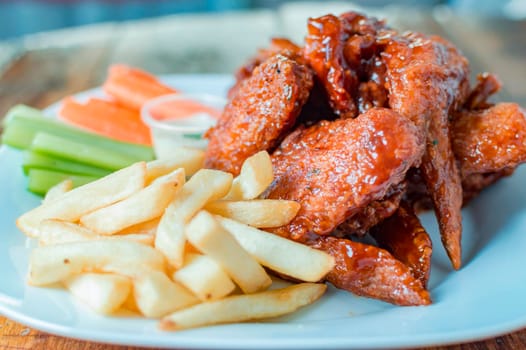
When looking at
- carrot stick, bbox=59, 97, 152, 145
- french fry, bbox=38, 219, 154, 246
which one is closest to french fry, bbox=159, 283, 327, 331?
french fry, bbox=38, 219, 154, 246

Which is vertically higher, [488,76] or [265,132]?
[488,76]

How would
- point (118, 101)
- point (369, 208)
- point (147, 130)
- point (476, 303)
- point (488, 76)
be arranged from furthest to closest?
point (118, 101), point (147, 130), point (488, 76), point (369, 208), point (476, 303)

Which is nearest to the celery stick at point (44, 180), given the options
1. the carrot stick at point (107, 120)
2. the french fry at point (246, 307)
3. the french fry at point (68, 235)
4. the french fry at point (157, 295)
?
the carrot stick at point (107, 120)

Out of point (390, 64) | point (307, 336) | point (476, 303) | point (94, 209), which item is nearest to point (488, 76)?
point (390, 64)

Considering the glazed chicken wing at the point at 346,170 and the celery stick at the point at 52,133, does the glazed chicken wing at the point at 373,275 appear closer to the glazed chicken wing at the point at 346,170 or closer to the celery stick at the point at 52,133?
the glazed chicken wing at the point at 346,170

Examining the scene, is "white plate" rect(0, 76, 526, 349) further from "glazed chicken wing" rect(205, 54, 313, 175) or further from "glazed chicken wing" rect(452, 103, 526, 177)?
"glazed chicken wing" rect(205, 54, 313, 175)

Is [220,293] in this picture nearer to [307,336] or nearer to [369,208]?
[307,336]
